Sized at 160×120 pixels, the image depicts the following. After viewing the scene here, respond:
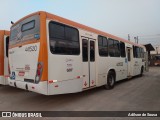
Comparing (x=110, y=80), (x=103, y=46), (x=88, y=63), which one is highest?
(x=103, y=46)

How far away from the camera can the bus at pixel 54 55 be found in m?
5.13

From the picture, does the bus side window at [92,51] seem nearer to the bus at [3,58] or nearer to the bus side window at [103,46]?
the bus side window at [103,46]

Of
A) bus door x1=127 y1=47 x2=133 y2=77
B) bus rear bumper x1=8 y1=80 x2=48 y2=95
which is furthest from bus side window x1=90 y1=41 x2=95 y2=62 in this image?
bus door x1=127 y1=47 x2=133 y2=77

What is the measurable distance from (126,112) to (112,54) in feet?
14.5

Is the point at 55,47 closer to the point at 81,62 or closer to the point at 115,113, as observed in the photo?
the point at 81,62

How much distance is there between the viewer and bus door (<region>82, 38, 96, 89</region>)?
673 centimetres

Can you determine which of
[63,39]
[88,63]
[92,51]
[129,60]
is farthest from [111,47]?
[63,39]

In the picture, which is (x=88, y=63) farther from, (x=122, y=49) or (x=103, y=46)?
(x=122, y=49)

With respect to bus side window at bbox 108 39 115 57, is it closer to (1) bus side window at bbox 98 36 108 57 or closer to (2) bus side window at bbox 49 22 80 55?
(1) bus side window at bbox 98 36 108 57

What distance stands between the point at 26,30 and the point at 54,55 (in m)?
1.55

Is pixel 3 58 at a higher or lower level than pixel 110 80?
higher

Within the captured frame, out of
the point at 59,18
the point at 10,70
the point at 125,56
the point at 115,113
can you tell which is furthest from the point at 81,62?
the point at 125,56

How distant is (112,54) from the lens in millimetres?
9172

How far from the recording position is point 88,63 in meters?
6.99
